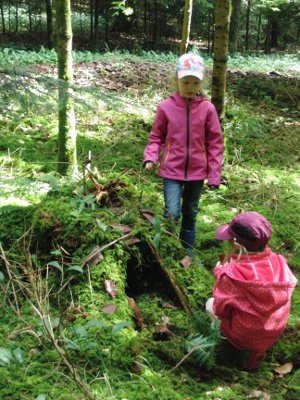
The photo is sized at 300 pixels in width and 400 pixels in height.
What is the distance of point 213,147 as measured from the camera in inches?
159

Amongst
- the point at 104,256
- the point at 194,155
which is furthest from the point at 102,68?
the point at 104,256

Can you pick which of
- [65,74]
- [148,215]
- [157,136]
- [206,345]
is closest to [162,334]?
[206,345]

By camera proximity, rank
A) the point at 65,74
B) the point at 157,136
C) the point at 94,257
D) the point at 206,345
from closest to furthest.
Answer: the point at 206,345 → the point at 94,257 → the point at 157,136 → the point at 65,74

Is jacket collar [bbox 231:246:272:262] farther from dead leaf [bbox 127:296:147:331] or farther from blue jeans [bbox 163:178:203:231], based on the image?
blue jeans [bbox 163:178:203:231]

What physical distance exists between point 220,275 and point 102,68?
8.91 m

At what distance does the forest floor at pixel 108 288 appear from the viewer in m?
2.49

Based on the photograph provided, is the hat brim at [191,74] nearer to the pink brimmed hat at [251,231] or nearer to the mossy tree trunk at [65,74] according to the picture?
the mossy tree trunk at [65,74]

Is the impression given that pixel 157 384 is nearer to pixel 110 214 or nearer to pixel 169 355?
pixel 169 355

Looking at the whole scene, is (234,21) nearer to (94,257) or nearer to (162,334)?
(94,257)

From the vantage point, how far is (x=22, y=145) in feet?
21.1

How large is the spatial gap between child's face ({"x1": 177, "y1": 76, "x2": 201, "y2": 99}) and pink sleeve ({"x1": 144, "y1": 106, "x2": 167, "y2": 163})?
27 cm

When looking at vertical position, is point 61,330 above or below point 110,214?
below

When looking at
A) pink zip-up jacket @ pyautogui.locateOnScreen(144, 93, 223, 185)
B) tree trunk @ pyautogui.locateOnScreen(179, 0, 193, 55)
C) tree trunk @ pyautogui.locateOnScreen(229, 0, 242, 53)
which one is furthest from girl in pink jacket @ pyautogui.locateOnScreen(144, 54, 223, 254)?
tree trunk @ pyautogui.locateOnScreen(229, 0, 242, 53)

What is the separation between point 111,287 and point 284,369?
137cm
